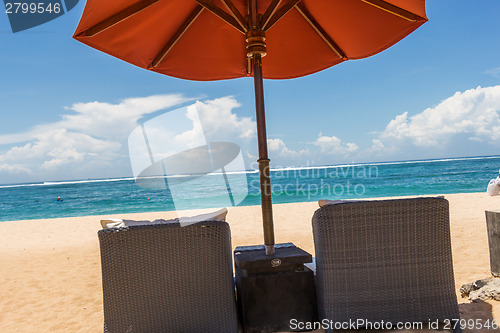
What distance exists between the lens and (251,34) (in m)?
2.19

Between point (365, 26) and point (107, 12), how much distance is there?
1.98 metres

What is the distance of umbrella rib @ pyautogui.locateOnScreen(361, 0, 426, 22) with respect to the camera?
239cm

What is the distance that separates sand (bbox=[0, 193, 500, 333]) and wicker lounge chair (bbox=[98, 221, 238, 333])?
133 centimetres

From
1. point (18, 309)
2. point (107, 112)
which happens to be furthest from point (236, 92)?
point (18, 309)

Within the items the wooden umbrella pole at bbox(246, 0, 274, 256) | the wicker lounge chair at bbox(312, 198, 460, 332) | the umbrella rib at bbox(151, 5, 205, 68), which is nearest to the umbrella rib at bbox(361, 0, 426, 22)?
the wooden umbrella pole at bbox(246, 0, 274, 256)

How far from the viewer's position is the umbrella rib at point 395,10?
2.39 metres

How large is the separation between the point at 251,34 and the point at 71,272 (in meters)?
4.31

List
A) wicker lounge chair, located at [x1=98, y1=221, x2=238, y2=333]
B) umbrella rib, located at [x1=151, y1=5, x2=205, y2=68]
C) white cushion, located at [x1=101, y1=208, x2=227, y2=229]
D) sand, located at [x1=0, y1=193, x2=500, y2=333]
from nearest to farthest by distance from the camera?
wicker lounge chair, located at [x1=98, y1=221, x2=238, y2=333]
white cushion, located at [x1=101, y1=208, x2=227, y2=229]
umbrella rib, located at [x1=151, y1=5, x2=205, y2=68]
sand, located at [x1=0, y1=193, x2=500, y2=333]

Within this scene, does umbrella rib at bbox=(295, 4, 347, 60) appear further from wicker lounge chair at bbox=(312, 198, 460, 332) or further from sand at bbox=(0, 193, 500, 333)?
sand at bbox=(0, 193, 500, 333)

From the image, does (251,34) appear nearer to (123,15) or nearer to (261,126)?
(261,126)

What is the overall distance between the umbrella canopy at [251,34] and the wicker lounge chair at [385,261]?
1.38 feet

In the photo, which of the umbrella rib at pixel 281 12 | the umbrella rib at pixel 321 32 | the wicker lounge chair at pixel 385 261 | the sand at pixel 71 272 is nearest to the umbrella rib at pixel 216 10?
the umbrella rib at pixel 281 12

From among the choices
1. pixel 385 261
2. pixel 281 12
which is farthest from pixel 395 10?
pixel 385 261

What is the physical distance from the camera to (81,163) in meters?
46.2
